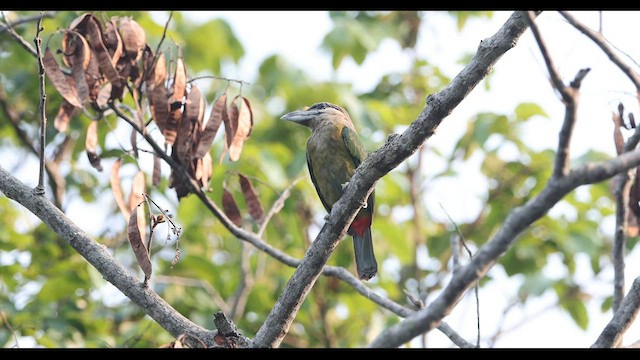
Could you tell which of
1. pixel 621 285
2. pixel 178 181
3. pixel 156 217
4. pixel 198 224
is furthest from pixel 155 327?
pixel 621 285

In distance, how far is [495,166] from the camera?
6.68 metres

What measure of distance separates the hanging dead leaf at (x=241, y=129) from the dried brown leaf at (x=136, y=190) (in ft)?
1.57

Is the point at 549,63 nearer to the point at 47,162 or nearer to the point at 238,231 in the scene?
the point at 238,231

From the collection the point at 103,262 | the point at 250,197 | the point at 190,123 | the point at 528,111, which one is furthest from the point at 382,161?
the point at 528,111

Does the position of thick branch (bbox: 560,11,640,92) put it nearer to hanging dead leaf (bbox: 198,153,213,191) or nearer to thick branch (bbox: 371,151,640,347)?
thick branch (bbox: 371,151,640,347)

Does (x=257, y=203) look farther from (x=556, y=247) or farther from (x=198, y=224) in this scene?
(x=556, y=247)

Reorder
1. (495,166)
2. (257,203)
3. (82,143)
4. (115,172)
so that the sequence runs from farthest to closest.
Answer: (495,166) < (82,143) < (257,203) < (115,172)

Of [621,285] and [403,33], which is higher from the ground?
[403,33]

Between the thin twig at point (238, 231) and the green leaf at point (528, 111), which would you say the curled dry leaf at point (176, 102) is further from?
the green leaf at point (528, 111)

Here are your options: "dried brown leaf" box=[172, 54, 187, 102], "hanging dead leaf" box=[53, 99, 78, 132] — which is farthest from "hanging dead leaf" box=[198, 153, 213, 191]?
"hanging dead leaf" box=[53, 99, 78, 132]

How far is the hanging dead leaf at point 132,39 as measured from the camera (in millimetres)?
4160

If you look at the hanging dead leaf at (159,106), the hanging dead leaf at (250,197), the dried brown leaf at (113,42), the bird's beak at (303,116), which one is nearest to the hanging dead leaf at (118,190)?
the hanging dead leaf at (159,106)

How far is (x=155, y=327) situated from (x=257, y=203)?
5.71 feet

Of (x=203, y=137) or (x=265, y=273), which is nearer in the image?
(x=203, y=137)
